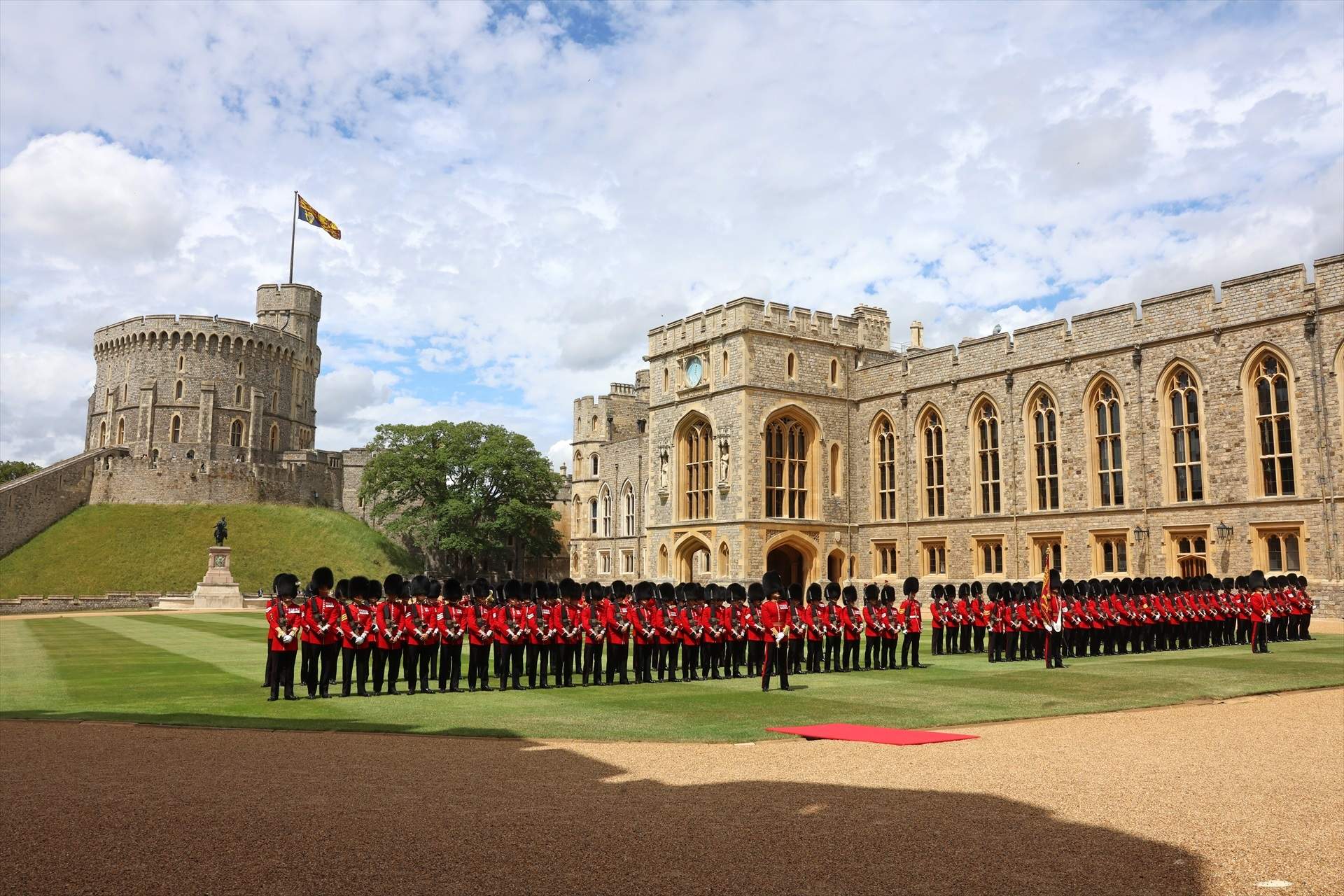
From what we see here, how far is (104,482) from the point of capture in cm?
6525

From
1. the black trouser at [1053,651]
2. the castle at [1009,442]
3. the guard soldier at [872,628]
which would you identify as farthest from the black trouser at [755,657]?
the castle at [1009,442]

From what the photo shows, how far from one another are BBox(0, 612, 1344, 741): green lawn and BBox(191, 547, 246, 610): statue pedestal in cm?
2584

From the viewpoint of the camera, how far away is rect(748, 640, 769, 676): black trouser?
57.3ft

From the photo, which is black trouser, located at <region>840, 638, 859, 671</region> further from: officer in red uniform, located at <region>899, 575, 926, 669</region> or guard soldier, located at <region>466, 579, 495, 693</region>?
guard soldier, located at <region>466, 579, 495, 693</region>

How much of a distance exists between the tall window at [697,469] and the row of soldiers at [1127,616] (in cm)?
1702

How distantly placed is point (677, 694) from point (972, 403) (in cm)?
2389

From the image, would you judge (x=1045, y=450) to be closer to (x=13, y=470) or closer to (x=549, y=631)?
(x=549, y=631)

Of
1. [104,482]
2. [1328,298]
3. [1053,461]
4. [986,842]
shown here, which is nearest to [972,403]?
[1053,461]

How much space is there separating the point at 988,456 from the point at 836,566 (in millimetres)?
7552

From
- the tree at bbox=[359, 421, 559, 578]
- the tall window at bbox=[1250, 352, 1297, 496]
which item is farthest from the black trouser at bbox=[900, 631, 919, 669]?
the tree at bbox=[359, 421, 559, 578]

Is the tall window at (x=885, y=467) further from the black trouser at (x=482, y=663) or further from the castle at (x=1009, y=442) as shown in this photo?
the black trouser at (x=482, y=663)

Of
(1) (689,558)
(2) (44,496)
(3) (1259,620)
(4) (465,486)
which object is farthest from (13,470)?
(3) (1259,620)

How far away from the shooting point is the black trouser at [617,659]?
50.5ft

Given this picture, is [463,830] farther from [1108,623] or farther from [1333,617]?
[1333,617]
